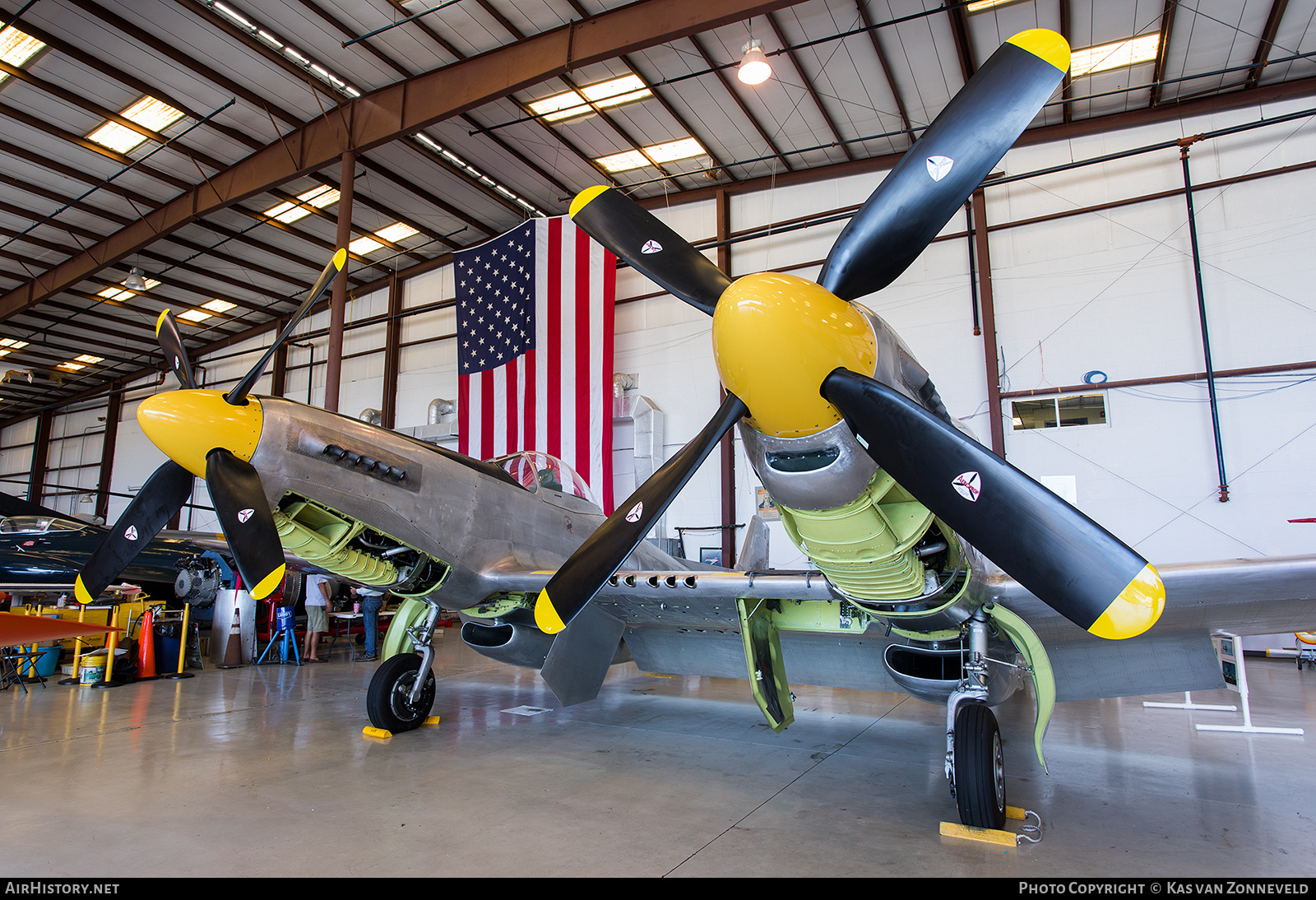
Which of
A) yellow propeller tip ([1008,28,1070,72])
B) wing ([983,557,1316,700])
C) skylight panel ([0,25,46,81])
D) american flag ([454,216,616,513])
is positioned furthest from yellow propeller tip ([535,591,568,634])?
skylight panel ([0,25,46,81])

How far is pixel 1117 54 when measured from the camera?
1087cm

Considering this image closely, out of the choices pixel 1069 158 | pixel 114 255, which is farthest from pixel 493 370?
pixel 1069 158

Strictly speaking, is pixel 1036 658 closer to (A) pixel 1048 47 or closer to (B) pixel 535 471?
(A) pixel 1048 47

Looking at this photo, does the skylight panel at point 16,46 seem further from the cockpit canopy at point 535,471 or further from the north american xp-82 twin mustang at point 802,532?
the cockpit canopy at point 535,471

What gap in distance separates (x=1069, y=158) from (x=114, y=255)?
67.0 ft

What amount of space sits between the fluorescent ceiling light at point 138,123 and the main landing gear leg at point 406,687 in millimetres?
11935

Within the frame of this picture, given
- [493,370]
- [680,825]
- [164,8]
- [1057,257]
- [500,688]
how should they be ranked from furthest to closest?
[493,370], [1057,257], [164,8], [500,688], [680,825]

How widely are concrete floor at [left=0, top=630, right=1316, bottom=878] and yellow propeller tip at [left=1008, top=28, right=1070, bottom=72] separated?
3329mm

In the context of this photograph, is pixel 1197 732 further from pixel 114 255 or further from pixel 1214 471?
pixel 114 255

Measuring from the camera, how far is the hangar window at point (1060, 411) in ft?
38.1

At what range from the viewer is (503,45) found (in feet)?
36.3

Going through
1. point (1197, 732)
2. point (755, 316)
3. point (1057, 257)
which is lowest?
point (1197, 732)

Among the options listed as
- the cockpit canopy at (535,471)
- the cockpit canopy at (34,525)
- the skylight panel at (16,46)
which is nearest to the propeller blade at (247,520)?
the cockpit canopy at (535,471)

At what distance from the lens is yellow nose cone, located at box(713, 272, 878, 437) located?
2.64m
